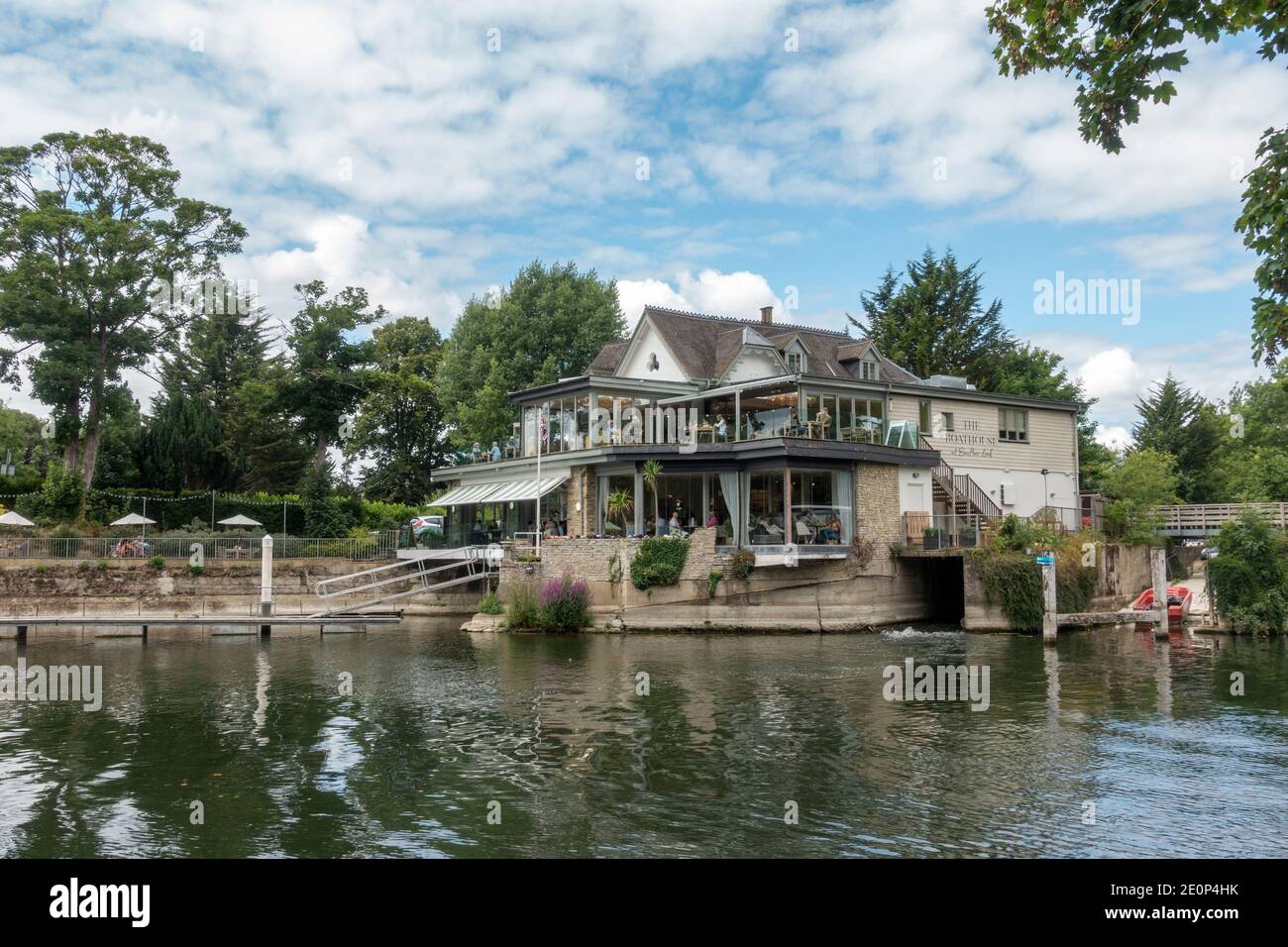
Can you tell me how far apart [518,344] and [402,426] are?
1300cm

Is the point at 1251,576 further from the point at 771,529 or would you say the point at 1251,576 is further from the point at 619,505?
the point at 619,505

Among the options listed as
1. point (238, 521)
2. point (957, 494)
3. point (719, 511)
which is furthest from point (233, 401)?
point (957, 494)

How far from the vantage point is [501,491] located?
4447cm

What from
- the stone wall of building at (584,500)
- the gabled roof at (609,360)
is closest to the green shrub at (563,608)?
the stone wall of building at (584,500)

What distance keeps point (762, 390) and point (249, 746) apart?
90.5 ft

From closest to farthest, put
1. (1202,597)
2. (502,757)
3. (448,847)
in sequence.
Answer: (448,847) < (502,757) < (1202,597)

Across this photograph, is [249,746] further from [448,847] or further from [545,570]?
[545,570]

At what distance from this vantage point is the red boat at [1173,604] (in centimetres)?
3578

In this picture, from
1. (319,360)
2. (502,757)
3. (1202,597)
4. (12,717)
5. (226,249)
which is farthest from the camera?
(319,360)

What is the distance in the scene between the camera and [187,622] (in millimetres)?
37188

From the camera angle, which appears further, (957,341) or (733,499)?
(957,341)

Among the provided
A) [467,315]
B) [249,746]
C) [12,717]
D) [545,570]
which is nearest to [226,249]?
[467,315]
